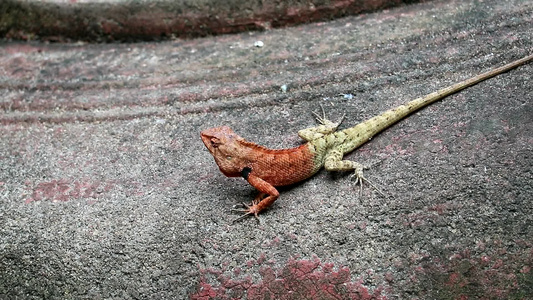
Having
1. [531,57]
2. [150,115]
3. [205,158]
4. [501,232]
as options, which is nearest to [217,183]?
[205,158]

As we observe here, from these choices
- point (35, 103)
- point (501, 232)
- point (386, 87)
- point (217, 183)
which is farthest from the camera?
point (35, 103)

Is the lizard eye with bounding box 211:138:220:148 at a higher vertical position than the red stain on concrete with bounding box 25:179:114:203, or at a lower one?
higher

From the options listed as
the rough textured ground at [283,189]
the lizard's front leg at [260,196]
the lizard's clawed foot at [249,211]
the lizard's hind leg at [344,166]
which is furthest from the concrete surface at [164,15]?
the lizard's clawed foot at [249,211]

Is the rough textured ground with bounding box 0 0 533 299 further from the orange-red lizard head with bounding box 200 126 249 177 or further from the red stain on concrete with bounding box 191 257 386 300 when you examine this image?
the orange-red lizard head with bounding box 200 126 249 177

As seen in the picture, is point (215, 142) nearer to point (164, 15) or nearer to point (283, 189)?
point (283, 189)

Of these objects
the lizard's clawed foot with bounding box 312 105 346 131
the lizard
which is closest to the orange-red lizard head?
the lizard

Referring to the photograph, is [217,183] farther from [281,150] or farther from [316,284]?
[316,284]

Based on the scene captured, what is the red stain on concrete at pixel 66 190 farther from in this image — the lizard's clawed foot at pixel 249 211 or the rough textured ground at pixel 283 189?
the lizard's clawed foot at pixel 249 211
